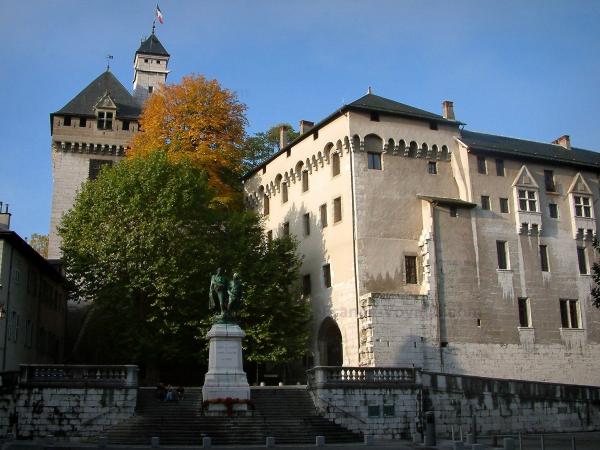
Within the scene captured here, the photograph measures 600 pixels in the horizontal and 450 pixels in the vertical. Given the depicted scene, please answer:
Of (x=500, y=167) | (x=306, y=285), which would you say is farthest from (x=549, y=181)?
(x=306, y=285)

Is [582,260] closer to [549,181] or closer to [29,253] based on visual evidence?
[549,181]

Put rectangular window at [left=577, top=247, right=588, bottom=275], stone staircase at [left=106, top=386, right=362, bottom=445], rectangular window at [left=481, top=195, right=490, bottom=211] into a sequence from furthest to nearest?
rectangular window at [left=577, top=247, right=588, bottom=275] < rectangular window at [left=481, top=195, right=490, bottom=211] < stone staircase at [left=106, top=386, right=362, bottom=445]

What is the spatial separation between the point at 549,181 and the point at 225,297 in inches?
1030

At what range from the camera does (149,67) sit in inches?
2805

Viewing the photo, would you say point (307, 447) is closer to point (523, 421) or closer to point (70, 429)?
point (70, 429)

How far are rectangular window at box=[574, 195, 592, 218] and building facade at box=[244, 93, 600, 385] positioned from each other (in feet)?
0.22

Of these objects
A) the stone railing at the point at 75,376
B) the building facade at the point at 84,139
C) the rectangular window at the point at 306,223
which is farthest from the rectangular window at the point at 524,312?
the building facade at the point at 84,139

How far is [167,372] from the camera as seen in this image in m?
43.2

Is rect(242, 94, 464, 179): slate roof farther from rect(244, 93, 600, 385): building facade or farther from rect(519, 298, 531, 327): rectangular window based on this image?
rect(519, 298, 531, 327): rectangular window

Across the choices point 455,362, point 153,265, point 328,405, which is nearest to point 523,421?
point 455,362

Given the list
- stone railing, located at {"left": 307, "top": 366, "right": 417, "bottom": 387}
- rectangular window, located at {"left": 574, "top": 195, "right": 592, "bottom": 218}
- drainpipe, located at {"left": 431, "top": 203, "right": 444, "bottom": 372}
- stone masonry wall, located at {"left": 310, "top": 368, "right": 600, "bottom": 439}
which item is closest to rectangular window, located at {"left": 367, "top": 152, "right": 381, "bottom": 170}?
drainpipe, located at {"left": 431, "top": 203, "right": 444, "bottom": 372}

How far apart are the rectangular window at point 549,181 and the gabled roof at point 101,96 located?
36.1 m

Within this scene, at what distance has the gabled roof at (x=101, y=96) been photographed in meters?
62.7

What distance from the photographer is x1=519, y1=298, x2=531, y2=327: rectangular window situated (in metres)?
42.7
